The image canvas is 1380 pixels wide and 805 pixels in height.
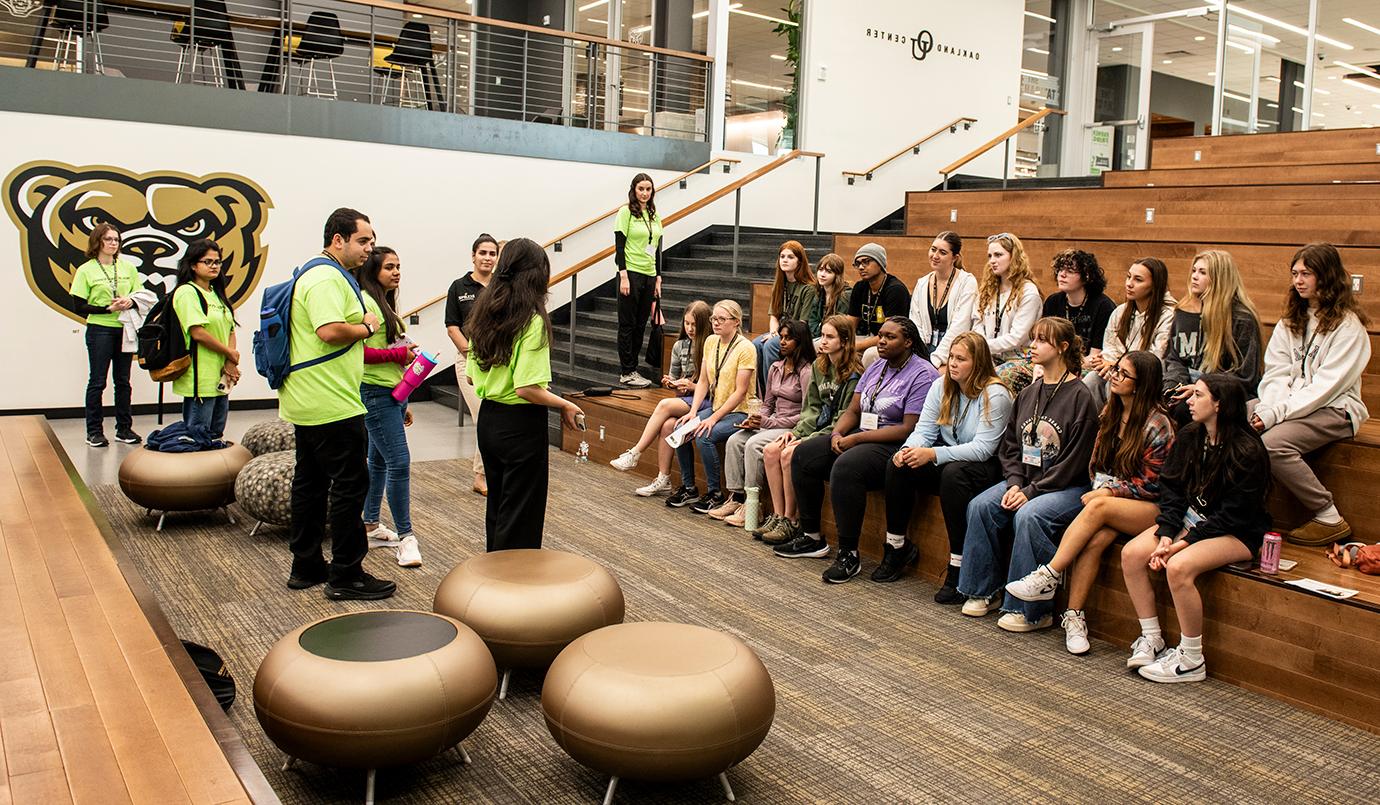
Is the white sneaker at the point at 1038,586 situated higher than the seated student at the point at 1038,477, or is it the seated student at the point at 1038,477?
the seated student at the point at 1038,477

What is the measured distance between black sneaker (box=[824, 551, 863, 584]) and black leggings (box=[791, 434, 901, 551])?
37mm

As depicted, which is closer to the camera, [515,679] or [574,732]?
[574,732]

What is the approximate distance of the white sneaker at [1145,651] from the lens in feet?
13.9

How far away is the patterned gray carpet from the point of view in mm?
3232

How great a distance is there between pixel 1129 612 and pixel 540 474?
2493 mm

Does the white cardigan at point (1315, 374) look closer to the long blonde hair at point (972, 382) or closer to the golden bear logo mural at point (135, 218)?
the long blonde hair at point (972, 382)

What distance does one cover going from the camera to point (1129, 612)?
450cm

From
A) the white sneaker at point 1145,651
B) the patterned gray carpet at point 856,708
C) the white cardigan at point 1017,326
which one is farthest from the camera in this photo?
the white cardigan at point 1017,326

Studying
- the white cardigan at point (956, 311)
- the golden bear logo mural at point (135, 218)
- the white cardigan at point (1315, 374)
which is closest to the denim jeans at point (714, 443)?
the white cardigan at point (956, 311)

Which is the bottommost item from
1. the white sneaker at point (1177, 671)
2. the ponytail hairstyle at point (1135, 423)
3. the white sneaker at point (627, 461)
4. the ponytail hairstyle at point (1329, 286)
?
the white sneaker at point (1177, 671)

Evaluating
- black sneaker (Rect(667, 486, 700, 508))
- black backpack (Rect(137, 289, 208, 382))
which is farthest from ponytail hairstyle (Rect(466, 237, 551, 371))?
black backpack (Rect(137, 289, 208, 382))

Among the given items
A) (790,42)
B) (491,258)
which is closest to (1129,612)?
(491,258)

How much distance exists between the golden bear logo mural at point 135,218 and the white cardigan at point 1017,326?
21.7 ft

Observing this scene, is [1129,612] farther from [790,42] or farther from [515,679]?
[790,42]
